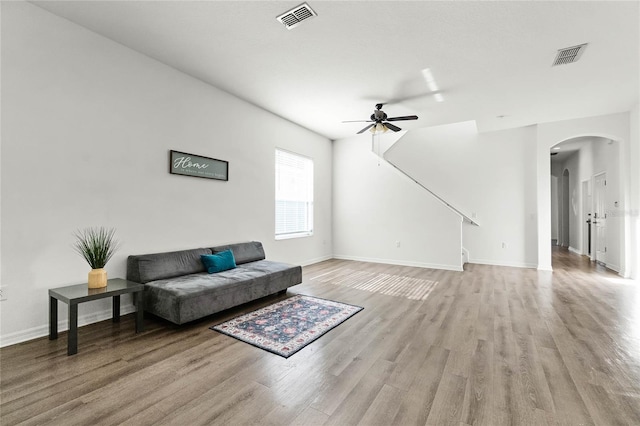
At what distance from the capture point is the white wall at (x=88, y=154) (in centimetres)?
267

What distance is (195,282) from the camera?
3.34 metres

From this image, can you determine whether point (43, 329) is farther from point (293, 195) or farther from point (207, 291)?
point (293, 195)

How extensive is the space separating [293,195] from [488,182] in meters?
4.71

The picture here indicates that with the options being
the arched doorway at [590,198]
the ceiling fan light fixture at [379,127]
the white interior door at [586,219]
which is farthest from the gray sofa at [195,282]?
the white interior door at [586,219]

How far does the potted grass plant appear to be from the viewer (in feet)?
9.19

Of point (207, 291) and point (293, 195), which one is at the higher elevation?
point (293, 195)

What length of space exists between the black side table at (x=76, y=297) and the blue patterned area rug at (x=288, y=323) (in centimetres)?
85

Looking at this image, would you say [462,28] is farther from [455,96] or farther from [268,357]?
[268,357]

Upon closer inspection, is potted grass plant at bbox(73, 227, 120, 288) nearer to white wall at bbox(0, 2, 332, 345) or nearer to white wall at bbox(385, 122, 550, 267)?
white wall at bbox(0, 2, 332, 345)

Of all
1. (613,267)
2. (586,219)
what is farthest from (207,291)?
(586,219)

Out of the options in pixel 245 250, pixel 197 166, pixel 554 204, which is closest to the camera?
pixel 197 166

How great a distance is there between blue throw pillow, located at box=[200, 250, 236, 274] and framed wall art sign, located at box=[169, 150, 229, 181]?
1212 mm

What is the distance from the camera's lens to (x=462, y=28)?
9.95 feet

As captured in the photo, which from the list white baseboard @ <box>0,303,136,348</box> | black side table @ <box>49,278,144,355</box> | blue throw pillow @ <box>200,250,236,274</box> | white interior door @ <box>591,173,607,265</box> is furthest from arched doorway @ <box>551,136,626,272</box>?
white baseboard @ <box>0,303,136,348</box>
